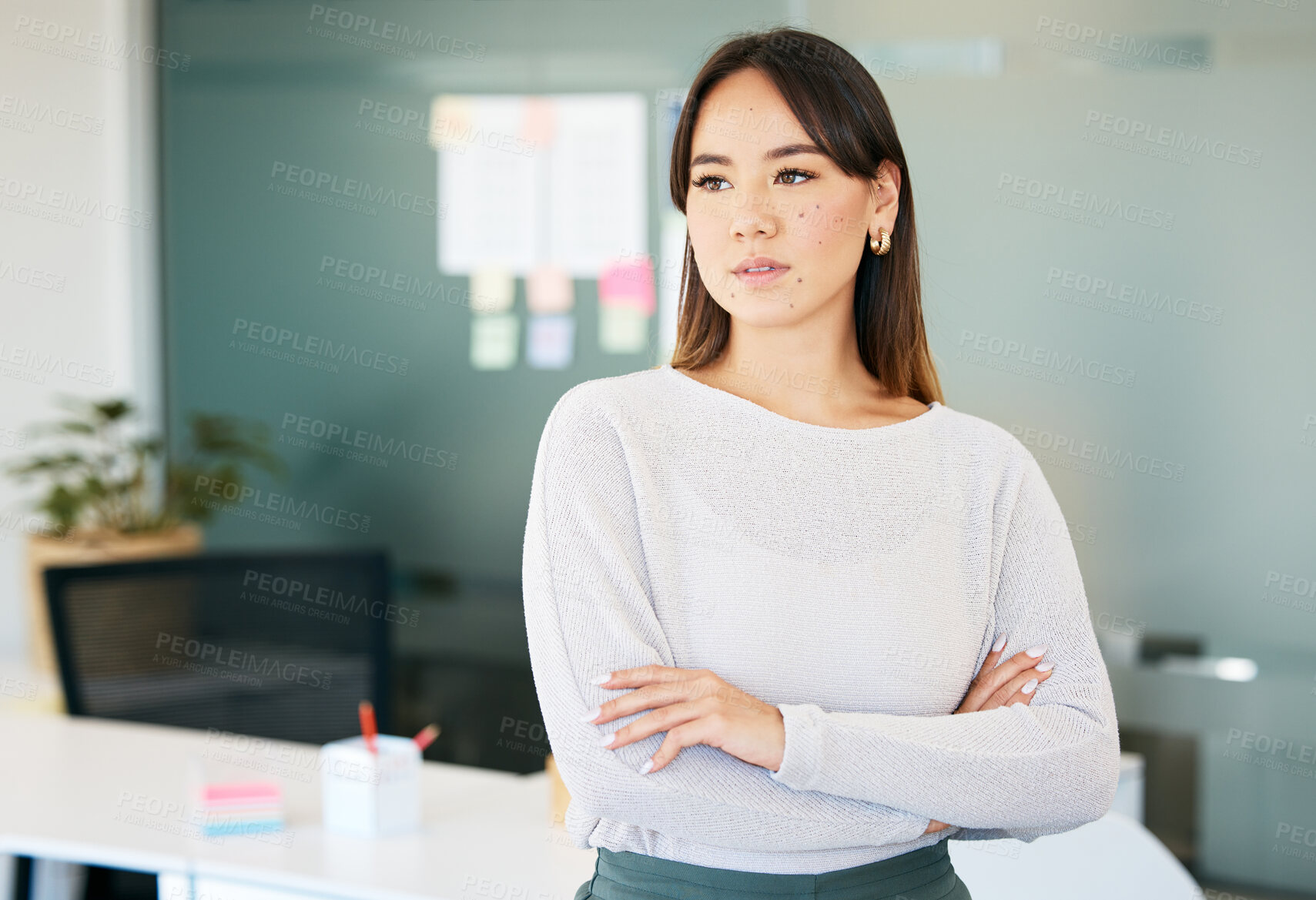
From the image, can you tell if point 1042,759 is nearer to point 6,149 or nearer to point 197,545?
point 197,545

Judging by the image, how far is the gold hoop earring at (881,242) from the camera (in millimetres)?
1632

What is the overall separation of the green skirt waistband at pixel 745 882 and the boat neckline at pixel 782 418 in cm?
51

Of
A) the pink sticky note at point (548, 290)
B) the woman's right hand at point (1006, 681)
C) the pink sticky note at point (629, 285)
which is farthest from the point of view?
the pink sticky note at point (548, 290)

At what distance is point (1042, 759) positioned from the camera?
1.41m

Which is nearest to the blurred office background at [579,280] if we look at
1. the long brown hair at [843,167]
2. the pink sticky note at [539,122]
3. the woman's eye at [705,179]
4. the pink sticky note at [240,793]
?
the pink sticky note at [539,122]

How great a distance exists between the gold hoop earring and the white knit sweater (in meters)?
0.25

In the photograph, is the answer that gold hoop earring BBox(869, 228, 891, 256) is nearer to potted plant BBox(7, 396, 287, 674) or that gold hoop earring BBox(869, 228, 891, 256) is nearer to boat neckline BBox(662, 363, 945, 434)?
boat neckline BBox(662, 363, 945, 434)

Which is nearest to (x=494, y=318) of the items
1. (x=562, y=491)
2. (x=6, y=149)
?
(x=6, y=149)

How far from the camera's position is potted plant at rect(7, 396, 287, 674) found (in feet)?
13.1

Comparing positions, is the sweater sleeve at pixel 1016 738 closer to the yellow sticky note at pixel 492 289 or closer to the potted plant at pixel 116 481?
the yellow sticky note at pixel 492 289

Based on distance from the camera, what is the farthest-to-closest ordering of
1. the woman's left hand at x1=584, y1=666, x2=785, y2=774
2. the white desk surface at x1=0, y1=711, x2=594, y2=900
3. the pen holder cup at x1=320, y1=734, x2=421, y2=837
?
the pen holder cup at x1=320, y1=734, x2=421, y2=837 < the white desk surface at x1=0, y1=711, x2=594, y2=900 < the woman's left hand at x1=584, y1=666, x2=785, y2=774

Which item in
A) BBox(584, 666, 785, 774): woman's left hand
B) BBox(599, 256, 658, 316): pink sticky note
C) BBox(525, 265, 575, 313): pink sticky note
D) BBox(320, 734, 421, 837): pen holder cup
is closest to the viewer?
BBox(584, 666, 785, 774): woman's left hand

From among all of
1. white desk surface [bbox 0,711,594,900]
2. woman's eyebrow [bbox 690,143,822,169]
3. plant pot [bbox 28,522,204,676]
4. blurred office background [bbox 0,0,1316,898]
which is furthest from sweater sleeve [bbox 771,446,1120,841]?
plant pot [bbox 28,522,204,676]

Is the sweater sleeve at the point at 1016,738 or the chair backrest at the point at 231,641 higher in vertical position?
the sweater sleeve at the point at 1016,738
